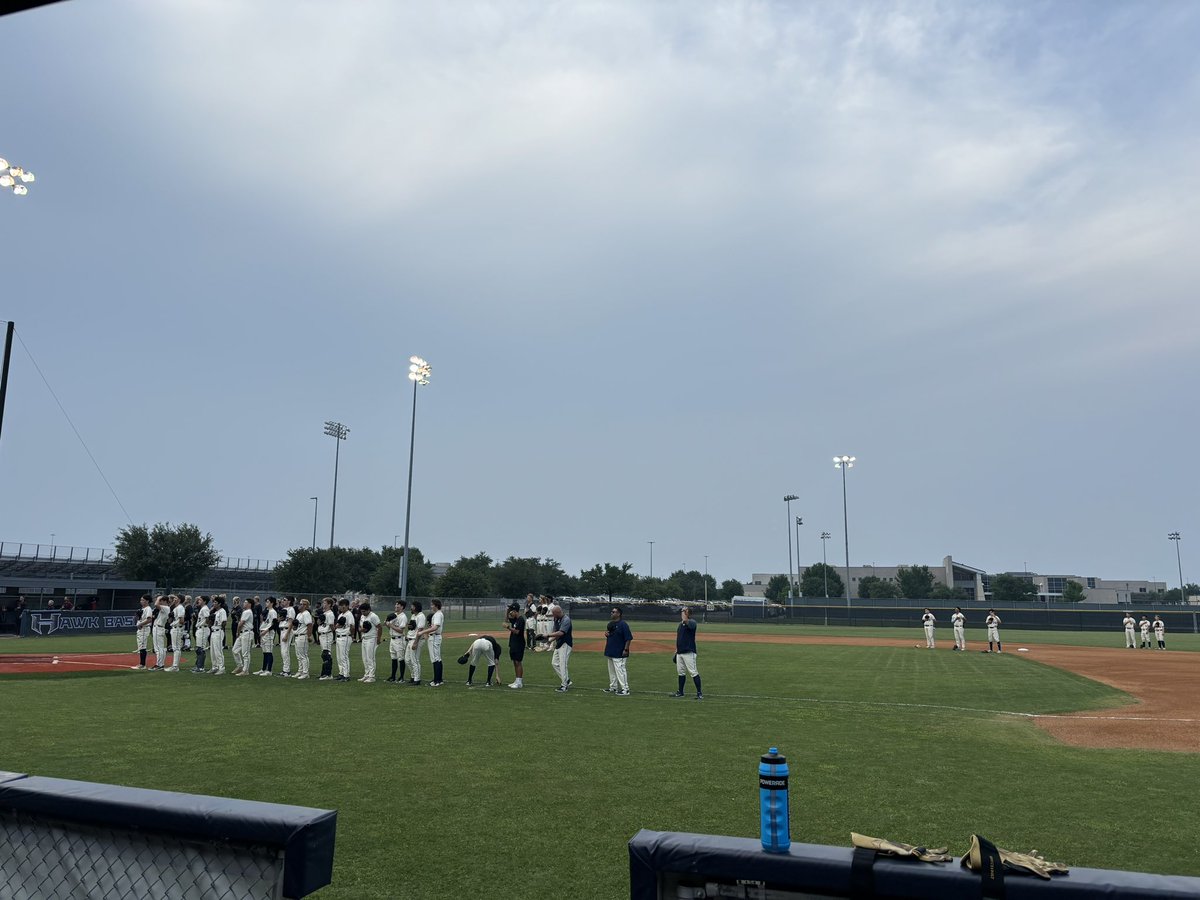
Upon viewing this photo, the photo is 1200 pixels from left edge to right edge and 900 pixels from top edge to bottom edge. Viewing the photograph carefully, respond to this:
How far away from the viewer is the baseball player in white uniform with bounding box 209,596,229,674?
21.6 meters

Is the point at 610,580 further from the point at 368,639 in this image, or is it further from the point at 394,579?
the point at 368,639

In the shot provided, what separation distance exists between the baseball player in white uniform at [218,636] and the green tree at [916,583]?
414ft

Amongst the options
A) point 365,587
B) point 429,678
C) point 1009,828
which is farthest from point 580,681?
point 365,587

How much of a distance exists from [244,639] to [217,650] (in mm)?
1054

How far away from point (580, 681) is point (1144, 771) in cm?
1305

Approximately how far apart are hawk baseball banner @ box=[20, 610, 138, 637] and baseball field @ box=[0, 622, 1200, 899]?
18743 mm

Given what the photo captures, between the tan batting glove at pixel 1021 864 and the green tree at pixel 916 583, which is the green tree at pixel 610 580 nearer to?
the green tree at pixel 916 583

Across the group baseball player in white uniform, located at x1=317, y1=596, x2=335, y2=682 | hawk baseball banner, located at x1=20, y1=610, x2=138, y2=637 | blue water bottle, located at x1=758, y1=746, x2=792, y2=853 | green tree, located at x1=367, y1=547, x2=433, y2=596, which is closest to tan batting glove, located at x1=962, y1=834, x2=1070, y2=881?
blue water bottle, located at x1=758, y1=746, x2=792, y2=853

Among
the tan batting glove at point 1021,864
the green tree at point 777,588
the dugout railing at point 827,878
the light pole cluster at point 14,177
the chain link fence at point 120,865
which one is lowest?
the chain link fence at point 120,865

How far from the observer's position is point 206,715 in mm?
13992

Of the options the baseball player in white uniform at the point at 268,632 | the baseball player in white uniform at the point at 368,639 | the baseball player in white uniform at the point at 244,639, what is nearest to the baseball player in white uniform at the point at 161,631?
the baseball player in white uniform at the point at 244,639

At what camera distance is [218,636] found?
2161 centimetres

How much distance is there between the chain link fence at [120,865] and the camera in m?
3.02

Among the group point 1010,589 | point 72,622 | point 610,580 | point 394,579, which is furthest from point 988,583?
point 72,622
